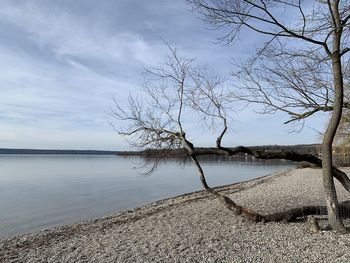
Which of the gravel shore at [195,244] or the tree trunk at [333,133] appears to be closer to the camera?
the gravel shore at [195,244]

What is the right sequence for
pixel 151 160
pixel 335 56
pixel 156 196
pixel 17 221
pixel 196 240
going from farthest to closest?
pixel 156 196 < pixel 17 221 < pixel 151 160 < pixel 196 240 < pixel 335 56

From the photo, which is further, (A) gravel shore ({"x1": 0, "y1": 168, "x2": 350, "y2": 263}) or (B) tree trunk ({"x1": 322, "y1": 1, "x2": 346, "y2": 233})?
(B) tree trunk ({"x1": 322, "y1": 1, "x2": 346, "y2": 233})

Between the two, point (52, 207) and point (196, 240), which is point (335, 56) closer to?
point (196, 240)

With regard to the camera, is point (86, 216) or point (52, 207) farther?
point (52, 207)

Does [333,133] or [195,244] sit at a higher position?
[333,133]

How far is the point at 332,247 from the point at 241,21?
5.50 metres

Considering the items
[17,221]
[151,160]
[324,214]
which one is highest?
[151,160]

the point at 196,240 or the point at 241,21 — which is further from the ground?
the point at 241,21

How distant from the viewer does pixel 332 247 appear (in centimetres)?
838

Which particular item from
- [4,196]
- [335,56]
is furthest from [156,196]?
[335,56]

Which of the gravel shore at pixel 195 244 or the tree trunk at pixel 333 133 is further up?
the tree trunk at pixel 333 133

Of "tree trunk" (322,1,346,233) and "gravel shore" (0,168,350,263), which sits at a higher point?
"tree trunk" (322,1,346,233)

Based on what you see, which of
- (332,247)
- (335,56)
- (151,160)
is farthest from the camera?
(151,160)

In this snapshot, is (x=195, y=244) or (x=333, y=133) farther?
(x=195, y=244)
